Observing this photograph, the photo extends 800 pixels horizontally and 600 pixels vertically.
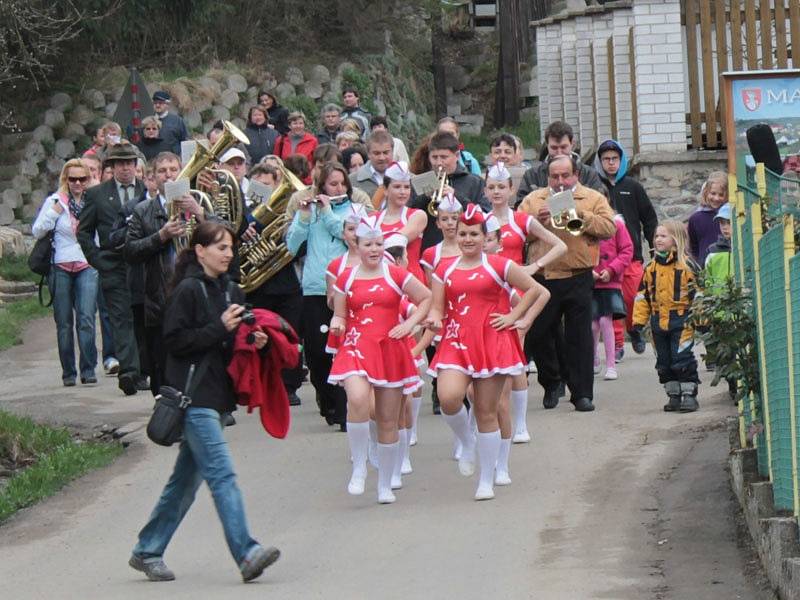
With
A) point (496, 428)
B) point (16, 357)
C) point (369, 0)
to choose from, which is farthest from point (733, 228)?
point (369, 0)

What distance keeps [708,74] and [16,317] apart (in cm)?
826

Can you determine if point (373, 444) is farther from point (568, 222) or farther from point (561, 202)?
point (568, 222)

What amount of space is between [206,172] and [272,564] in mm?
5134

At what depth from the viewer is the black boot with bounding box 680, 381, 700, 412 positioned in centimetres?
1381

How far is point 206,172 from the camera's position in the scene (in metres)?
14.1

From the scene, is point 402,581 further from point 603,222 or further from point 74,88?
point 74,88

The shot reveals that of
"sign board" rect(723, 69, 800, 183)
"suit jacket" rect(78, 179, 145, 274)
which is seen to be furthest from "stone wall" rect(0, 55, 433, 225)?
"sign board" rect(723, 69, 800, 183)

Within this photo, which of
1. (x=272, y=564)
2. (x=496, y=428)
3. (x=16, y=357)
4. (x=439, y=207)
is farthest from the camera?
(x=16, y=357)

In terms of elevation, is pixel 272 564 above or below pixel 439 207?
below

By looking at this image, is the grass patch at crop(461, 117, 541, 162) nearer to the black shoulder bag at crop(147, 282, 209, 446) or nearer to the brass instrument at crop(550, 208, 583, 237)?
the brass instrument at crop(550, 208, 583, 237)

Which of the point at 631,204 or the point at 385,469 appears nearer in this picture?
the point at 385,469

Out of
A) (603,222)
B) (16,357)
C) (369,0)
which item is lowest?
(16,357)

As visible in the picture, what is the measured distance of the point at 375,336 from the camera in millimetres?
11516

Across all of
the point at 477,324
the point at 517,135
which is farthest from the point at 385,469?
the point at 517,135
